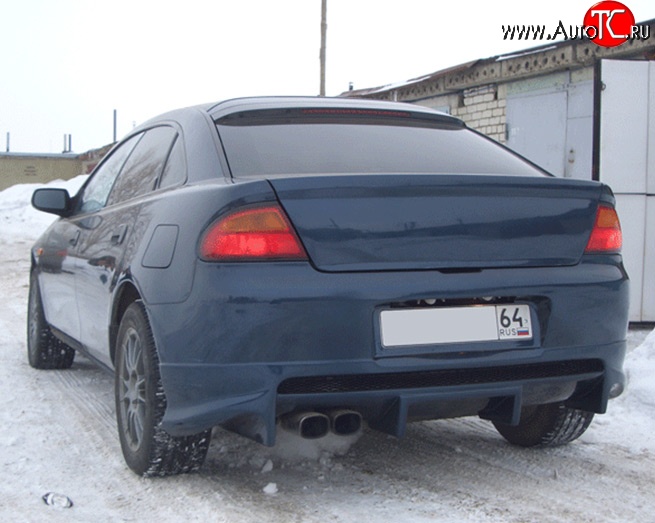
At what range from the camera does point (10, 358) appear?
19.4 feet

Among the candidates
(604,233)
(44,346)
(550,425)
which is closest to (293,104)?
(604,233)

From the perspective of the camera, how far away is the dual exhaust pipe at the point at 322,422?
9.21 feet

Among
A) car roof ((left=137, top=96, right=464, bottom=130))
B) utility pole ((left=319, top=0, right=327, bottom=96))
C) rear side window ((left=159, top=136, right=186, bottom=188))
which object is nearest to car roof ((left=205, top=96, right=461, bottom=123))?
car roof ((left=137, top=96, right=464, bottom=130))

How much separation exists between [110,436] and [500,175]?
6.85 feet

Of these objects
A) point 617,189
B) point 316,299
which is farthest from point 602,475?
point 617,189

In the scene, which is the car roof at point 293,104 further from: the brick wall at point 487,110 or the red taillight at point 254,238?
the brick wall at point 487,110

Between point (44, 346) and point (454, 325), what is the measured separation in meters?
3.45

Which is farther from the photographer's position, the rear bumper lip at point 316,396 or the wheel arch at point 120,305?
the wheel arch at point 120,305

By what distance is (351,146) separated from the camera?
3.33 metres

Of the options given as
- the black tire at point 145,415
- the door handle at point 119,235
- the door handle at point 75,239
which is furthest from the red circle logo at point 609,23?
the black tire at point 145,415

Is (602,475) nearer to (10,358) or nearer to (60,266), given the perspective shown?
(60,266)

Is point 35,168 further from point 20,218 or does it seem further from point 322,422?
point 322,422

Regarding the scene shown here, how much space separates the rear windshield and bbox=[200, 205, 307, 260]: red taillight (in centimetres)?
29

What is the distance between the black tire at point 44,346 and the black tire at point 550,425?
3.00 m
